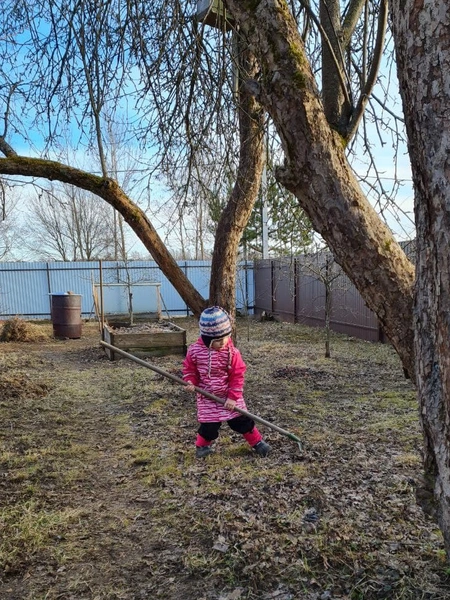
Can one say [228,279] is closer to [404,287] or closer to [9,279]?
[404,287]

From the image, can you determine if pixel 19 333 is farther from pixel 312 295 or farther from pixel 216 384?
pixel 216 384

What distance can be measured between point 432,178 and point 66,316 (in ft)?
37.5

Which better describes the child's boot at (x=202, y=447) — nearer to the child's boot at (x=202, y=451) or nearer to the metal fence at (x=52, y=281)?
the child's boot at (x=202, y=451)

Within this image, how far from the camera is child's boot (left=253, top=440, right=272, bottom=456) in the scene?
12.3ft

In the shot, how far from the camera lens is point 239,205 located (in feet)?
16.4

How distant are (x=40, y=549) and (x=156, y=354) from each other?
5.93 meters

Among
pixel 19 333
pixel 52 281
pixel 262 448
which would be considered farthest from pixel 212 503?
pixel 52 281

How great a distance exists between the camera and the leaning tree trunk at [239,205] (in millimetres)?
4613

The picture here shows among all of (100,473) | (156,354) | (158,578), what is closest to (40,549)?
(158,578)

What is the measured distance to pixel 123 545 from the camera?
258 centimetres

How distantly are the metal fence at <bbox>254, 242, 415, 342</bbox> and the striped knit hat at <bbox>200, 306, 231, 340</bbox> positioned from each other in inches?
172

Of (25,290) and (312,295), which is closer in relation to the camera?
(312,295)

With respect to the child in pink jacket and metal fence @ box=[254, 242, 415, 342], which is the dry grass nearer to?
metal fence @ box=[254, 242, 415, 342]

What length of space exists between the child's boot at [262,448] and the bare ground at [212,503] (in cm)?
11
